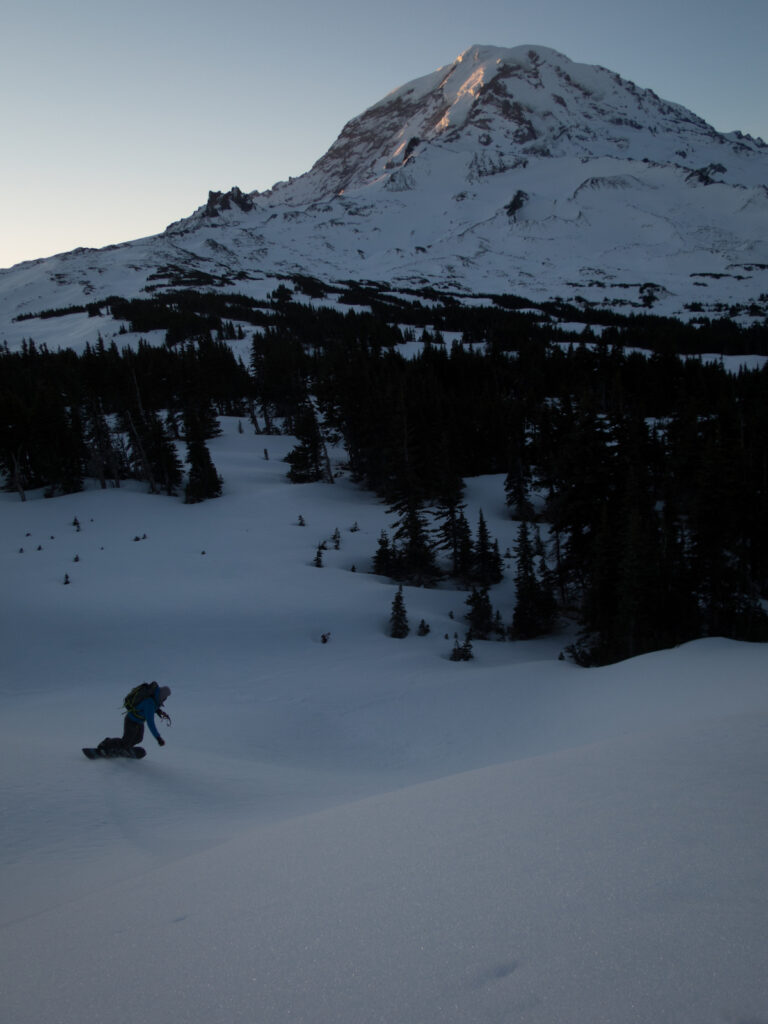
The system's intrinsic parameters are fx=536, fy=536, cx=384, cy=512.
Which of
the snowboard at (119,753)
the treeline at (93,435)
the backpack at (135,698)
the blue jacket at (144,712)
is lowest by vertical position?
the snowboard at (119,753)

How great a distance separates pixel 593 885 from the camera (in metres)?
3.06

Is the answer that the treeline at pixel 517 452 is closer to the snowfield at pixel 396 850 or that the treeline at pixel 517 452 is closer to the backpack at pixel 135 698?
the snowfield at pixel 396 850

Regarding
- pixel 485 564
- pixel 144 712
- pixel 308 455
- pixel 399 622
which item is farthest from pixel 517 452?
pixel 144 712

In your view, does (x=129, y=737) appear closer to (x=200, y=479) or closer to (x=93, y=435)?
(x=200, y=479)

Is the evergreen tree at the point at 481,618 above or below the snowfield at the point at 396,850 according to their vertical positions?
below

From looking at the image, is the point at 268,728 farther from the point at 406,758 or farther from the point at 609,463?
the point at 609,463

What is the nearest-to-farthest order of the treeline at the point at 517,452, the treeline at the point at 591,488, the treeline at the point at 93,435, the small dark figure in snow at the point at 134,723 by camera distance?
1. the small dark figure in snow at the point at 134,723
2. the treeline at the point at 591,488
3. the treeline at the point at 517,452
4. the treeline at the point at 93,435

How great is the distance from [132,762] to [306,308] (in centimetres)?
13212

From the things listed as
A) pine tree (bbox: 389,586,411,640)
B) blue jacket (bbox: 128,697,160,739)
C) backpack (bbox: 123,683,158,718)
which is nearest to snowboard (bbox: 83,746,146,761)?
blue jacket (bbox: 128,697,160,739)

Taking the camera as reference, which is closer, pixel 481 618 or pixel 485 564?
pixel 481 618

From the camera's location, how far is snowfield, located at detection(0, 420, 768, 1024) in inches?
94.8

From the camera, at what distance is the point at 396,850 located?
4121 millimetres

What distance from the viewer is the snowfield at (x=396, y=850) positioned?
94.8 inches

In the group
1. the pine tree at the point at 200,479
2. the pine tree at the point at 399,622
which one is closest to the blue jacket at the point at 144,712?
the pine tree at the point at 399,622
